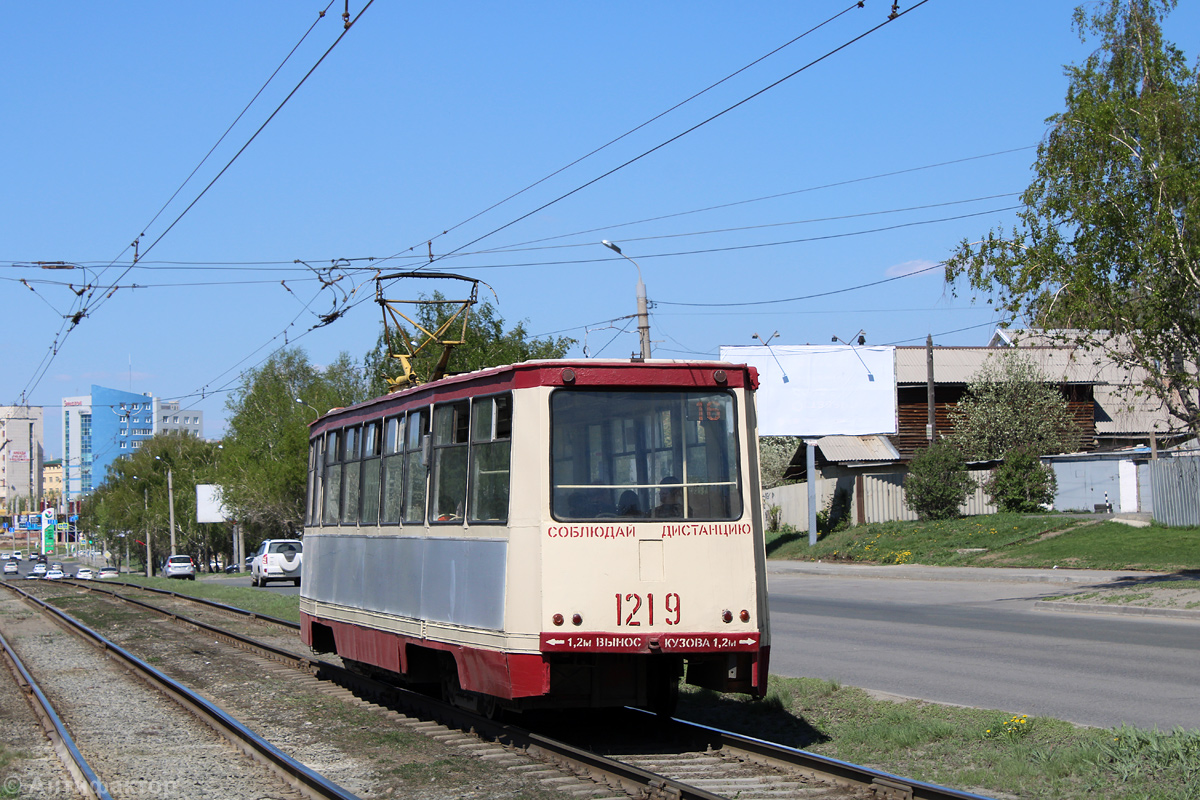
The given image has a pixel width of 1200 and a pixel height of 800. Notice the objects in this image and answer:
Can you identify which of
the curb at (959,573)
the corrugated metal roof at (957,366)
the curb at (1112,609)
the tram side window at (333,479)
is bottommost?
the curb at (959,573)

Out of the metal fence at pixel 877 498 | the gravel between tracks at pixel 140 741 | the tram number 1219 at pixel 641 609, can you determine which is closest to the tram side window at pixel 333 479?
the gravel between tracks at pixel 140 741

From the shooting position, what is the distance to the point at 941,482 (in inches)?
1542

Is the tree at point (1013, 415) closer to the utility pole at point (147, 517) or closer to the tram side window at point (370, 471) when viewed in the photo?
the tram side window at point (370, 471)

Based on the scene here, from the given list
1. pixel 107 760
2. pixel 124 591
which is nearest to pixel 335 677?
pixel 107 760

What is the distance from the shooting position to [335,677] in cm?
1375

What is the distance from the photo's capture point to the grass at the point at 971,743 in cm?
711

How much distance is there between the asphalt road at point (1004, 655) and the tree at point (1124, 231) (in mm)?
4895

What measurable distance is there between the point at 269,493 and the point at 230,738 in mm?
63323

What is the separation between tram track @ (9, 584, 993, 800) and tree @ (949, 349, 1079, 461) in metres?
42.5

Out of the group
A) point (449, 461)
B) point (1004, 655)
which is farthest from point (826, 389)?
point (449, 461)

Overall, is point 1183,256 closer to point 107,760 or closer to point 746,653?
point 746,653

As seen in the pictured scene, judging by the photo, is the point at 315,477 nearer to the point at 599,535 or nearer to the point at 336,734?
the point at 336,734

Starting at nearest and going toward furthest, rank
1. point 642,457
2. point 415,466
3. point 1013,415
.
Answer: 1. point 642,457
2. point 415,466
3. point 1013,415

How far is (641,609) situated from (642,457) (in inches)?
43.7
